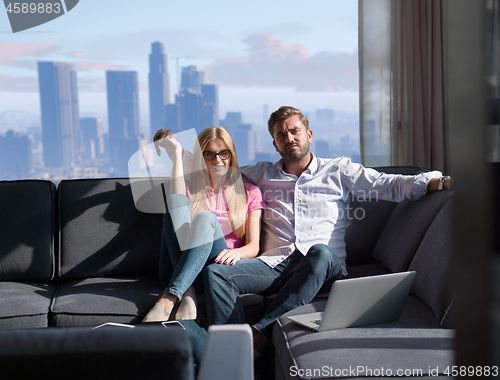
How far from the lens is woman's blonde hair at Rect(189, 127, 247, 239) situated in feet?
6.97

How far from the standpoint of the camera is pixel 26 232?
2.16 metres

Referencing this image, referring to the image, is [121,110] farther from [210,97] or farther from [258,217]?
[258,217]

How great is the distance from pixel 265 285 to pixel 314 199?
53 cm

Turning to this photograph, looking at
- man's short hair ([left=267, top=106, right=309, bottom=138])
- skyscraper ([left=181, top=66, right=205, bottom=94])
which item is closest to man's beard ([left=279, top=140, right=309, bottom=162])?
man's short hair ([left=267, top=106, right=309, bottom=138])

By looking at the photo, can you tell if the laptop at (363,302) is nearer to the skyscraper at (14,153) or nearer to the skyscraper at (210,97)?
the skyscraper at (210,97)

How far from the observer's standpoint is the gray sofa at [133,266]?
4.33 ft

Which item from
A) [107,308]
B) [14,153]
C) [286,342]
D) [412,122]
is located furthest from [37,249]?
[14,153]

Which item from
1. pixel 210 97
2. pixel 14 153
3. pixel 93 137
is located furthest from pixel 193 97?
pixel 14 153

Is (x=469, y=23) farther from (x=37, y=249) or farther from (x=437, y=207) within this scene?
(x=37, y=249)

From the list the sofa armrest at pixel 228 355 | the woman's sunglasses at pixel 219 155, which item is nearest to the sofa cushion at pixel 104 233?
the woman's sunglasses at pixel 219 155

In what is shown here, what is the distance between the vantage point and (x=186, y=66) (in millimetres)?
5156

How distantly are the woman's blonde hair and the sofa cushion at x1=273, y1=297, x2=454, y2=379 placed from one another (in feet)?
2.29

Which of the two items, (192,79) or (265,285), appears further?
(192,79)

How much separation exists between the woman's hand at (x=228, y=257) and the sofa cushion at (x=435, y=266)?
2.45 ft
